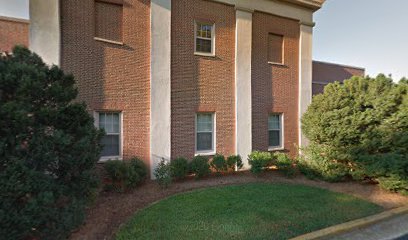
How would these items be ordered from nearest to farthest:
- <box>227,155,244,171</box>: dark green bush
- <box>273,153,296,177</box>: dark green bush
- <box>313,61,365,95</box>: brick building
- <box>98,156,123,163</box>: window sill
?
<box>98,156,123,163</box>: window sill
<box>273,153,296,177</box>: dark green bush
<box>227,155,244,171</box>: dark green bush
<box>313,61,365,95</box>: brick building

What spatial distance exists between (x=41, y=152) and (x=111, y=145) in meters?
4.86

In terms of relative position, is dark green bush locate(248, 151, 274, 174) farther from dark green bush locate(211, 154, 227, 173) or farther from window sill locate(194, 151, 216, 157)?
window sill locate(194, 151, 216, 157)

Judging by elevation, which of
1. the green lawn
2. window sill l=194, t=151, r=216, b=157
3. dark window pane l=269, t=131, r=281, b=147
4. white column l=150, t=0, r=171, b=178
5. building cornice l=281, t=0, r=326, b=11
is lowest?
the green lawn

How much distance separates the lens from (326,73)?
554 inches

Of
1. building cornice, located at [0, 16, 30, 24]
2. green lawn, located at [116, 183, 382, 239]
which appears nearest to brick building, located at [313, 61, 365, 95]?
green lawn, located at [116, 183, 382, 239]

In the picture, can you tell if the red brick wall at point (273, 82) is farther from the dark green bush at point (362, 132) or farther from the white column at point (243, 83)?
the dark green bush at point (362, 132)

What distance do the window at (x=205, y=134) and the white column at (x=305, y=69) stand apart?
16.9 ft

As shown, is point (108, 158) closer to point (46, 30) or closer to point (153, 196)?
point (153, 196)

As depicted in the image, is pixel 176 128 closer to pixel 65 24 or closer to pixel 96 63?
pixel 96 63

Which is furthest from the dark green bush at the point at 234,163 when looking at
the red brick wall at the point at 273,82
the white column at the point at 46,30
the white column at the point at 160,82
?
the white column at the point at 46,30

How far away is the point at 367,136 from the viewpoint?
8.51m

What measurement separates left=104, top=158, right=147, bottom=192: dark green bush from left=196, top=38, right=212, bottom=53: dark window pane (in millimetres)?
5729

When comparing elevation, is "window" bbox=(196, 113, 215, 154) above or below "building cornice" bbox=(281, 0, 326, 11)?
below

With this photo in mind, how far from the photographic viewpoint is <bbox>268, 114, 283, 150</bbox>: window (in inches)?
465
